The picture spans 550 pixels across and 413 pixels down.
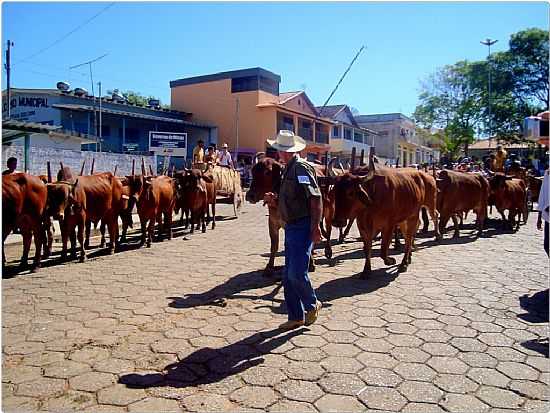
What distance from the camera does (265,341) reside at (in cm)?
434

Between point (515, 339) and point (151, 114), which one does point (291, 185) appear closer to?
point (515, 339)

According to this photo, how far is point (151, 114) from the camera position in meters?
31.2

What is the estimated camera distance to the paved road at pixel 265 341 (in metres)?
3.33

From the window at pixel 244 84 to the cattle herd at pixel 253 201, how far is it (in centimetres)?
2427

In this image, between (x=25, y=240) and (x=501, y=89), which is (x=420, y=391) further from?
(x=501, y=89)

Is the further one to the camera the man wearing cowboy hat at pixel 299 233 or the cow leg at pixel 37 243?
the cow leg at pixel 37 243

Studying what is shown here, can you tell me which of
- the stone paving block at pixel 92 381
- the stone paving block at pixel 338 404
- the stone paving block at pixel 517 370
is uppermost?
the stone paving block at pixel 517 370

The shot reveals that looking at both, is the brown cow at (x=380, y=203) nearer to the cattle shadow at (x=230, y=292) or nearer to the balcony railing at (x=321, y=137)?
the cattle shadow at (x=230, y=292)

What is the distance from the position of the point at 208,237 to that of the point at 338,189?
17.6 feet

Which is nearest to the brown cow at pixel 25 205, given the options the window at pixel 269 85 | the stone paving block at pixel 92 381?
the stone paving block at pixel 92 381

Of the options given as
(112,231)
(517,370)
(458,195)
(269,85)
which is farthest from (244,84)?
(517,370)

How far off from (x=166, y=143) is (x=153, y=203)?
228 inches

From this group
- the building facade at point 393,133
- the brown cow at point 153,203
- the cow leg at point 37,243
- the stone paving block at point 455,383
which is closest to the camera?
the stone paving block at point 455,383

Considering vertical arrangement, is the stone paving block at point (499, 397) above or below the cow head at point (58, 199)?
below
